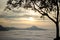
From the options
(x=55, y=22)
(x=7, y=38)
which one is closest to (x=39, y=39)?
(x=7, y=38)

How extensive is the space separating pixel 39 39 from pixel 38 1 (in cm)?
431

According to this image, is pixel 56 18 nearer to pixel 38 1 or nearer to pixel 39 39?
pixel 38 1

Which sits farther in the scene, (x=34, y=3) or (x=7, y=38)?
(x=7, y=38)

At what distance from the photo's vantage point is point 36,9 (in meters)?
12.5

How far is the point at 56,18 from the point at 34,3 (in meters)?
1.29

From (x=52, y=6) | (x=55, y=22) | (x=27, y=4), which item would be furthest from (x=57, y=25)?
(x=27, y=4)

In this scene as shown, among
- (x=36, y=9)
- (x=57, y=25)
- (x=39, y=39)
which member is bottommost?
(x=39, y=39)

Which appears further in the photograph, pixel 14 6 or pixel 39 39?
pixel 39 39

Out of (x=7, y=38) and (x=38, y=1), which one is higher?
(x=38, y=1)

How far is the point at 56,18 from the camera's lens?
40.7 ft

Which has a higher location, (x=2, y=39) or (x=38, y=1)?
(x=38, y=1)

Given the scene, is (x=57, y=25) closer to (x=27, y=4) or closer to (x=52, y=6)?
(x=52, y=6)

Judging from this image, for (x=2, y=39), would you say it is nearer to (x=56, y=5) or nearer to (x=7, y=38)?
(x=7, y=38)

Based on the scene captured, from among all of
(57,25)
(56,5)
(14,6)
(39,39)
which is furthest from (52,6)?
(39,39)
